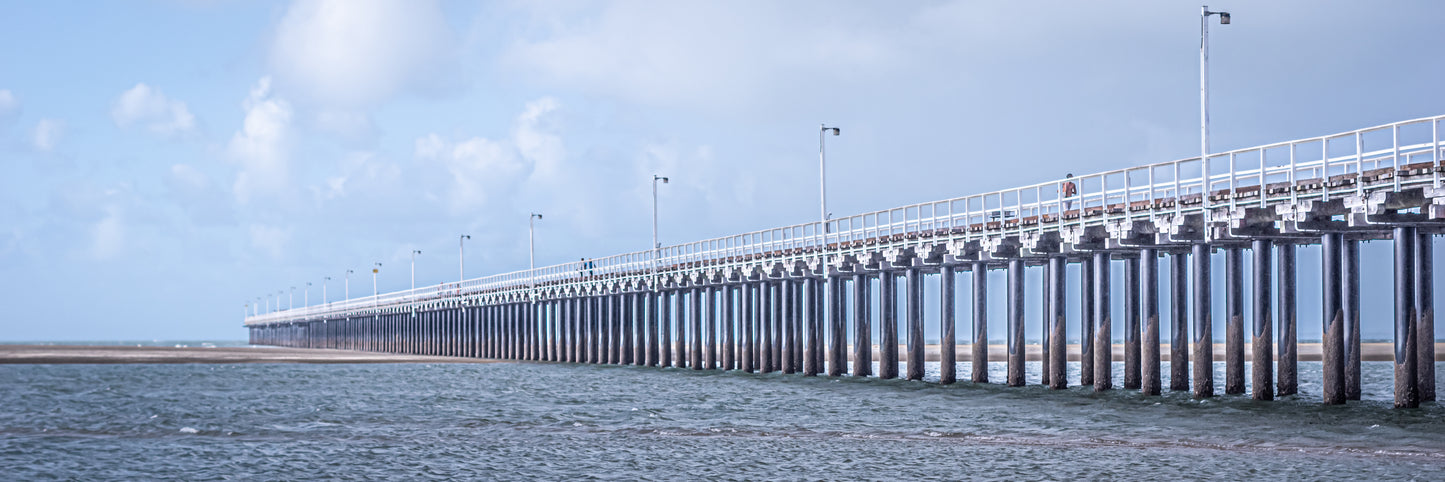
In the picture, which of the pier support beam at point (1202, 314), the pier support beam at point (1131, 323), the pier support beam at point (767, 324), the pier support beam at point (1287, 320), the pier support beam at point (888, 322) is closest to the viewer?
the pier support beam at point (1287, 320)

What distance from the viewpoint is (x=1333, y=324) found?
32094mm

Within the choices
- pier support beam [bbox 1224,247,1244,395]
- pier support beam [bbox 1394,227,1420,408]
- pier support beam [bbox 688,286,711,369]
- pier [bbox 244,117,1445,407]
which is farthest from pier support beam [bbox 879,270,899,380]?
pier support beam [bbox 1394,227,1420,408]

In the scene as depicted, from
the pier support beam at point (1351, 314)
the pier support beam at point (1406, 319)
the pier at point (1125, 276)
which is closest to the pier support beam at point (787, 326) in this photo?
the pier at point (1125, 276)

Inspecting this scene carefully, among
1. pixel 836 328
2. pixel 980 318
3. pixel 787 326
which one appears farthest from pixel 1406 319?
pixel 787 326

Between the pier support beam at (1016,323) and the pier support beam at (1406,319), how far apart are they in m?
13.1

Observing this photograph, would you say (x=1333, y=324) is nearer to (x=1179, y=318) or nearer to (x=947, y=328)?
(x=1179, y=318)

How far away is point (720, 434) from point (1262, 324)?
480 inches

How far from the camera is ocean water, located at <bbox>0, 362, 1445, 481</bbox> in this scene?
25719 millimetres

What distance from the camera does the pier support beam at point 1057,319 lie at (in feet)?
136

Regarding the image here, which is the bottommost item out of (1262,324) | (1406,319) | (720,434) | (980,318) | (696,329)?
(720,434)

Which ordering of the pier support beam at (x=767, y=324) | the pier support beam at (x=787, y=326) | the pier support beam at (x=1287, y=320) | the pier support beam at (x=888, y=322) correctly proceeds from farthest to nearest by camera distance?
1. the pier support beam at (x=767, y=324)
2. the pier support beam at (x=787, y=326)
3. the pier support beam at (x=888, y=322)
4. the pier support beam at (x=1287, y=320)

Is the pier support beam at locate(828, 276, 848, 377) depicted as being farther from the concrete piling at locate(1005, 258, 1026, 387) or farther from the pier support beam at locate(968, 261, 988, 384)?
the concrete piling at locate(1005, 258, 1026, 387)

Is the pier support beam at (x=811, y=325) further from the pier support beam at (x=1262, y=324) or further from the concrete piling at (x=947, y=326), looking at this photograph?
the pier support beam at (x=1262, y=324)

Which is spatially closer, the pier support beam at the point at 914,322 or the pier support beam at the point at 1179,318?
→ the pier support beam at the point at 1179,318
